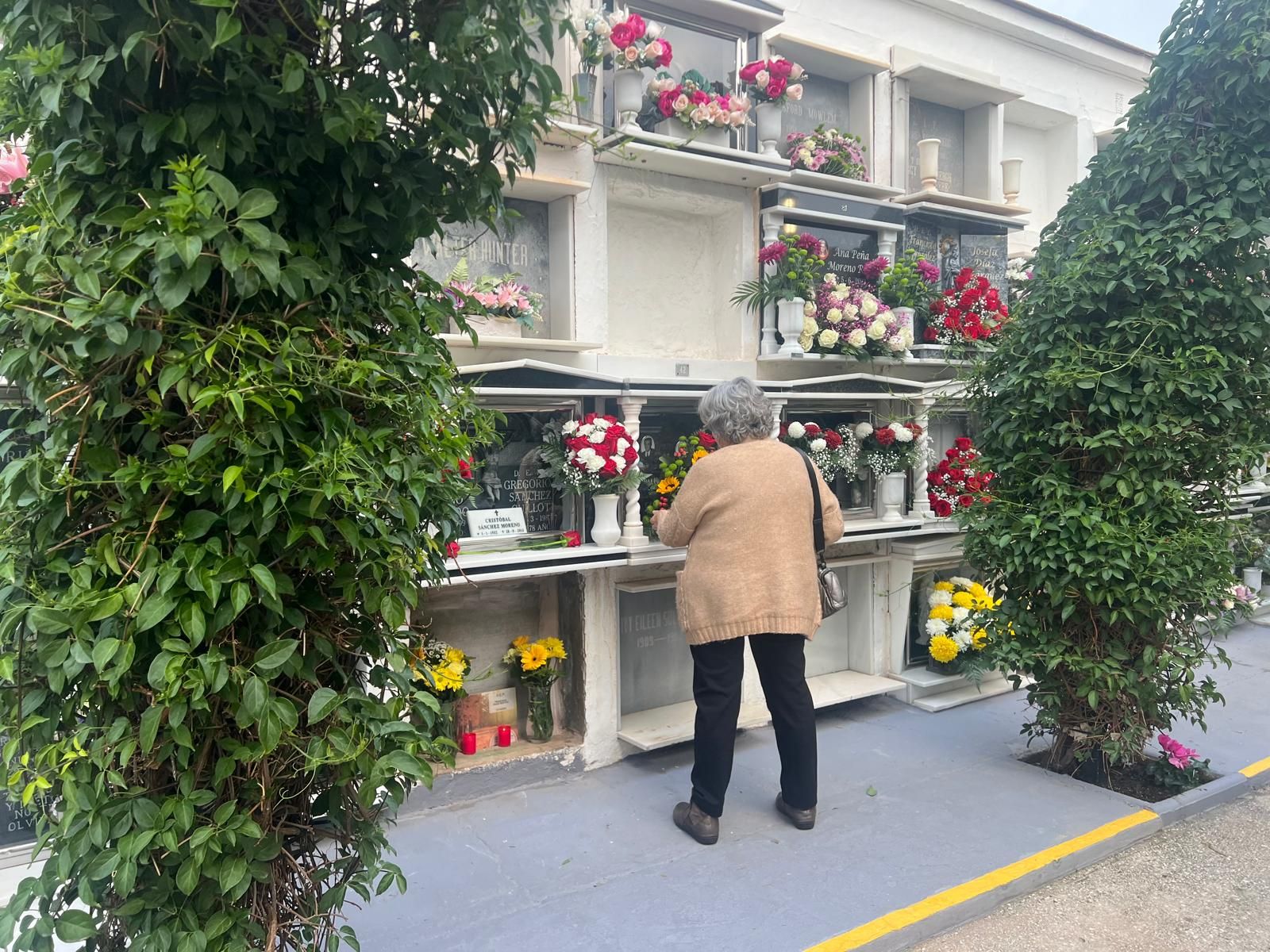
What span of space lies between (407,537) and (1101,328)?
3580mm

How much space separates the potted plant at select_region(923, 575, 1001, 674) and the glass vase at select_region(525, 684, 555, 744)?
2701 mm

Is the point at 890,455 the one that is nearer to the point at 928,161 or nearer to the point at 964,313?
the point at 964,313

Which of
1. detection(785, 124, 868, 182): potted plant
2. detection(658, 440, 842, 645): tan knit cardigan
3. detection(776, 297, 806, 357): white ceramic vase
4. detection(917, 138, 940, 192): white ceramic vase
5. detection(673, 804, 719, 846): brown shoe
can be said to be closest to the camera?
detection(658, 440, 842, 645): tan knit cardigan

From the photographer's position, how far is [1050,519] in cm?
432

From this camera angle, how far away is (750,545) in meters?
3.87

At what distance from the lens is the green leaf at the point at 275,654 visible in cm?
171

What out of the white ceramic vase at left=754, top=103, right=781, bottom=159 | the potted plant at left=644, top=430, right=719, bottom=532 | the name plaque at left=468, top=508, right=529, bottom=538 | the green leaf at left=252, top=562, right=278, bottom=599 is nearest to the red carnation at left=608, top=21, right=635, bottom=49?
the white ceramic vase at left=754, top=103, right=781, bottom=159

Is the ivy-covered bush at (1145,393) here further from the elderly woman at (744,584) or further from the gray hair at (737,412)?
the gray hair at (737,412)

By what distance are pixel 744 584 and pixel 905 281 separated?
2.93m

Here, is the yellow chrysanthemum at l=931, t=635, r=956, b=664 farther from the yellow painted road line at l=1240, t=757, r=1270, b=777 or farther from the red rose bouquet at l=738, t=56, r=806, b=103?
the red rose bouquet at l=738, t=56, r=806, b=103

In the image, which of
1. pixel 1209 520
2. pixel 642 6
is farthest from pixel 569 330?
pixel 1209 520

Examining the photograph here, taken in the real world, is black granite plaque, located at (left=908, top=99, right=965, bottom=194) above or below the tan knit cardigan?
above

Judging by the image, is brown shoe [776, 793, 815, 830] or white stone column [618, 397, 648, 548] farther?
white stone column [618, 397, 648, 548]

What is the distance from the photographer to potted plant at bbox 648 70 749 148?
193 inches
